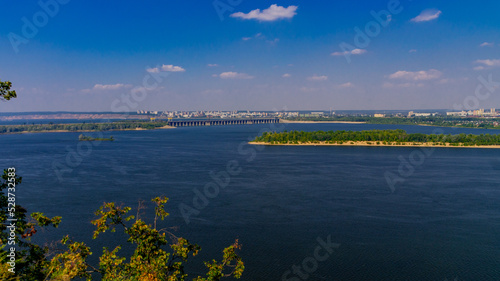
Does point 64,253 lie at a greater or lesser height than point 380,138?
greater

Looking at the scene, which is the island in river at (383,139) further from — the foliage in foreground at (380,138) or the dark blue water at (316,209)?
the dark blue water at (316,209)

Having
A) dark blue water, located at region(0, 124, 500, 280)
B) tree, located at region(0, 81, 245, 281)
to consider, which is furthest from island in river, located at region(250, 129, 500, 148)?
tree, located at region(0, 81, 245, 281)

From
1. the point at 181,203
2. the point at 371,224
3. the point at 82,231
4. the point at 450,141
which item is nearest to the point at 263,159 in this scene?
the point at 181,203

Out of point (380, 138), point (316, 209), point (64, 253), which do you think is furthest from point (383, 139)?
point (64, 253)

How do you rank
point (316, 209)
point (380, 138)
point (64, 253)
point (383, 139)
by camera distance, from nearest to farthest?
point (64, 253), point (316, 209), point (383, 139), point (380, 138)

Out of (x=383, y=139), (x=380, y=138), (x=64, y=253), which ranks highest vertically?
(x=64, y=253)

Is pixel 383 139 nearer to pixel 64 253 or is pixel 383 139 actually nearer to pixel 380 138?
pixel 380 138

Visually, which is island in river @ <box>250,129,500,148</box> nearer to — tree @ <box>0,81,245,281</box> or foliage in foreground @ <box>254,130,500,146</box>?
foliage in foreground @ <box>254,130,500,146</box>
